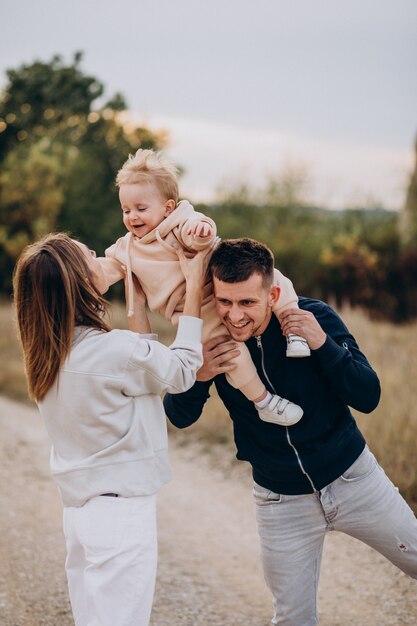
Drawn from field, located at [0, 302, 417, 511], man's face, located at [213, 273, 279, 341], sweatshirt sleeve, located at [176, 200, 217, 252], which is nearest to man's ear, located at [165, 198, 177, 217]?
sweatshirt sleeve, located at [176, 200, 217, 252]

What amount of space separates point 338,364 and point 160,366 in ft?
2.47

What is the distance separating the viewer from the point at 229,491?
687 cm

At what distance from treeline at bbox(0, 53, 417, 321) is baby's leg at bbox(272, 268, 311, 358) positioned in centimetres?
1298

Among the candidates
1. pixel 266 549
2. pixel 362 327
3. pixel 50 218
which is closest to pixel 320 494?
pixel 266 549

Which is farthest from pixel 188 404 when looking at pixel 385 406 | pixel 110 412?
pixel 385 406

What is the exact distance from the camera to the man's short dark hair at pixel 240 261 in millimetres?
2969

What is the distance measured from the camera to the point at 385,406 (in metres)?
7.19

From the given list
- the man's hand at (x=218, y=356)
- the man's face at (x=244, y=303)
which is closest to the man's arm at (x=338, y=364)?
the man's face at (x=244, y=303)

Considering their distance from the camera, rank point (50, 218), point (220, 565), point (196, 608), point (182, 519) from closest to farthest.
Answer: point (196, 608) < point (220, 565) < point (182, 519) < point (50, 218)

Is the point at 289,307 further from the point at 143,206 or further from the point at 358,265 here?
the point at 358,265

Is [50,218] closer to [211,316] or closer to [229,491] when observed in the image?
[229,491]

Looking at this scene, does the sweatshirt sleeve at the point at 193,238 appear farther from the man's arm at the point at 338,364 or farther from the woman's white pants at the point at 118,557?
the woman's white pants at the point at 118,557

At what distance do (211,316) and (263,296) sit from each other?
296 millimetres

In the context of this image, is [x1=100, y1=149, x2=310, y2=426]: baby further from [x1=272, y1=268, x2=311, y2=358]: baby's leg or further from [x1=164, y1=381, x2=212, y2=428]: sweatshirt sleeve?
[x1=164, y1=381, x2=212, y2=428]: sweatshirt sleeve
